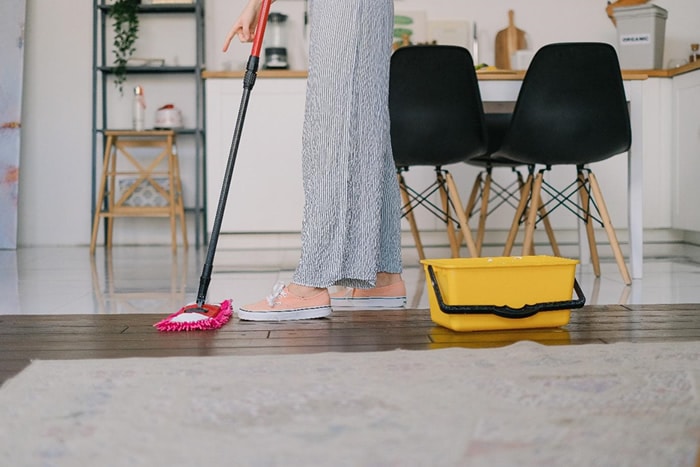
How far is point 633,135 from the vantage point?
3.27 m

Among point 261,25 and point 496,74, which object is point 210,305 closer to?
point 261,25

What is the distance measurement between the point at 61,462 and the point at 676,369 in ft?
3.01

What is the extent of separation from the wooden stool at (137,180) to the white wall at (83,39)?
29cm

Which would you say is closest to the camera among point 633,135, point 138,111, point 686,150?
point 633,135

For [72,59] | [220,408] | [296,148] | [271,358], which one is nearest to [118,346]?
[271,358]

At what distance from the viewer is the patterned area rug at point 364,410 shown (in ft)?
3.06

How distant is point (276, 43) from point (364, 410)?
4.36 metres

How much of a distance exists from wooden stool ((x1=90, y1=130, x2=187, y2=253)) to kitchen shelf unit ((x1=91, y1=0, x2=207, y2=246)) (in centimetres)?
12

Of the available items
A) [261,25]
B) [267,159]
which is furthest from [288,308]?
[267,159]

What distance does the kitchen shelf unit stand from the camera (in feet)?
17.1

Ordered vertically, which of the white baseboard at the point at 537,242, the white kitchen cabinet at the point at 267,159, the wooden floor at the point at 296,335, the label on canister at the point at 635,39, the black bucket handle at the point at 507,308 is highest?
the label on canister at the point at 635,39

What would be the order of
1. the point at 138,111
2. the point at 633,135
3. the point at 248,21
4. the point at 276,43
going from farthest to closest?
the point at 276,43 → the point at 138,111 → the point at 633,135 → the point at 248,21

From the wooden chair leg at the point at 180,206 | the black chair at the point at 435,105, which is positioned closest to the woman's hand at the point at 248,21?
the black chair at the point at 435,105

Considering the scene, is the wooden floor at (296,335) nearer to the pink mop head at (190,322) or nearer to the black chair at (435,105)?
the pink mop head at (190,322)
